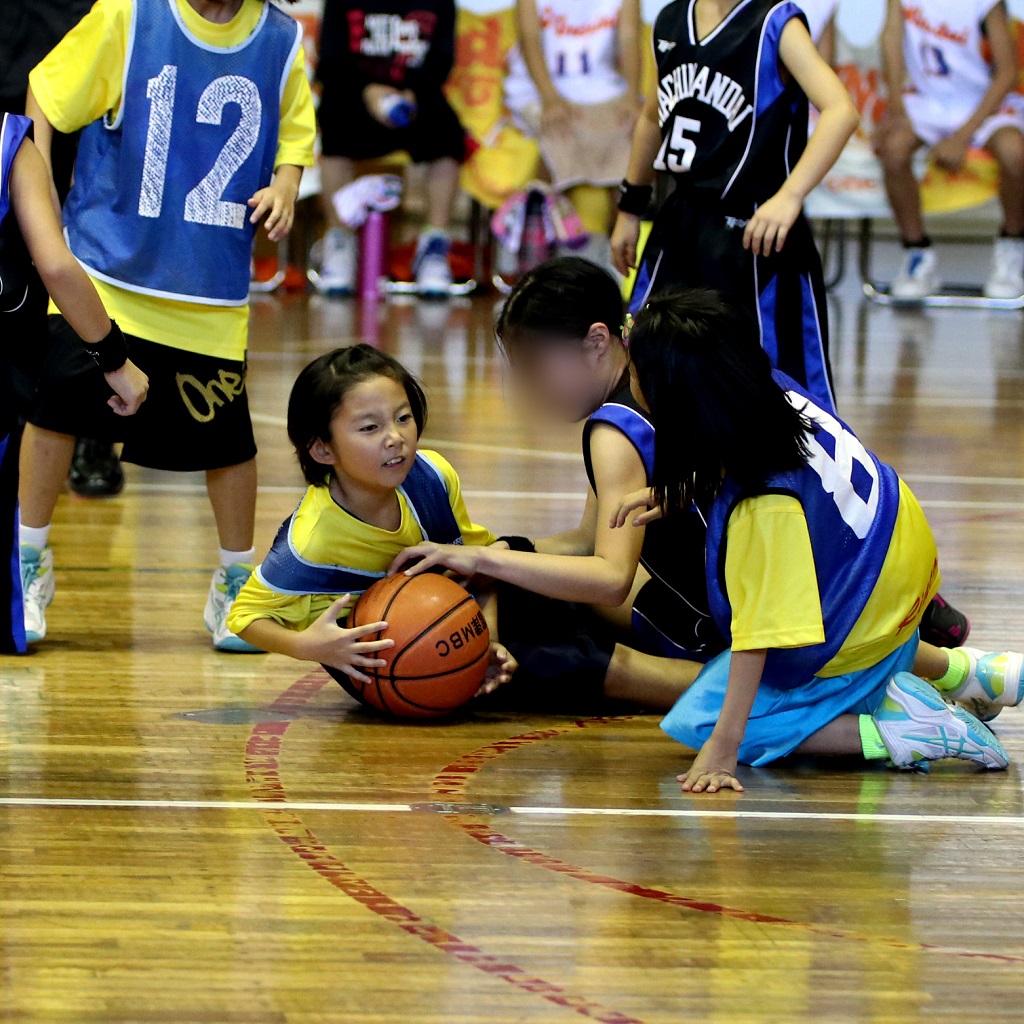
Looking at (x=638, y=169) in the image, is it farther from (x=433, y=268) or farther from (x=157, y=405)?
(x=433, y=268)

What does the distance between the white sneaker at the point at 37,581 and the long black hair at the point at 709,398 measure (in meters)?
1.28

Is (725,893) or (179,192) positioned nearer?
(725,893)

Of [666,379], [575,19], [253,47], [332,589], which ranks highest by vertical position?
[575,19]

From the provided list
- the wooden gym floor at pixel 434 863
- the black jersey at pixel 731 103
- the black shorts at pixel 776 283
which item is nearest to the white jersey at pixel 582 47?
the black jersey at pixel 731 103

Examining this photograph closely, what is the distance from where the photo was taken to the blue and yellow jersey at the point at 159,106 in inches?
115

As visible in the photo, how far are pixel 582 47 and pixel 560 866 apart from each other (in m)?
7.31

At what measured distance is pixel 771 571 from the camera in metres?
2.31

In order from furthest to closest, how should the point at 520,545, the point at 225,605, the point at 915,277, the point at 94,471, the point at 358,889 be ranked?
1. the point at 915,277
2. the point at 94,471
3. the point at 225,605
4. the point at 520,545
5. the point at 358,889

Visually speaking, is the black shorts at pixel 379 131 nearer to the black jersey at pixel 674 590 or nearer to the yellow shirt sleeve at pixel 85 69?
the yellow shirt sleeve at pixel 85 69

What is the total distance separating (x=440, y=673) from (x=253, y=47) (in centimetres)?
122

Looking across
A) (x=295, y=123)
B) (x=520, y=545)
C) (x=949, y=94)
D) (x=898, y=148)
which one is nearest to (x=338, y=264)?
(x=898, y=148)

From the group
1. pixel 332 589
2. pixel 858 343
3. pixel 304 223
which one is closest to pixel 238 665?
pixel 332 589

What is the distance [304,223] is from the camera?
9891 millimetres

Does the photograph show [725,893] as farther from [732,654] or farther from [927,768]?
[927,768]
